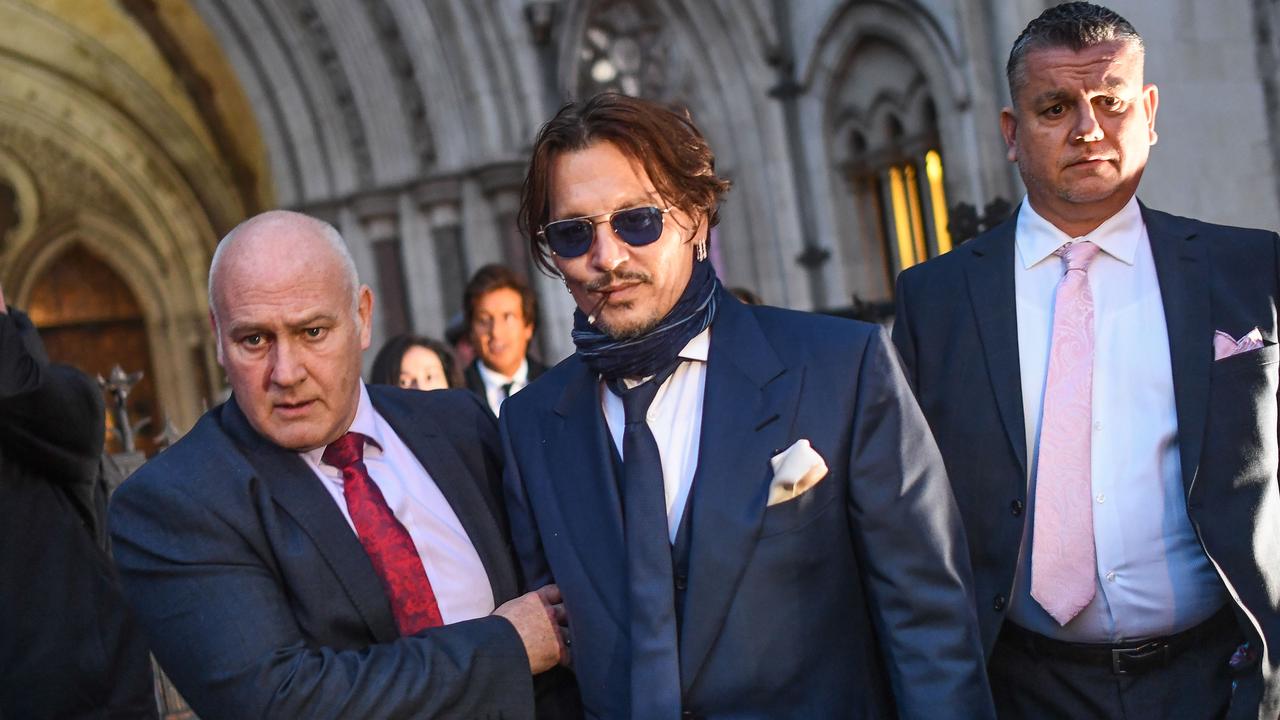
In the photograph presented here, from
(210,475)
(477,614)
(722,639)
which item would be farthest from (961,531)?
(210,475)

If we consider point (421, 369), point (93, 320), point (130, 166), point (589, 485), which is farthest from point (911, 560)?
point (93, 320)

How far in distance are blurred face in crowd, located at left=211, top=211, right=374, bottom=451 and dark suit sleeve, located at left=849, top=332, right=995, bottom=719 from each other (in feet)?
2.76

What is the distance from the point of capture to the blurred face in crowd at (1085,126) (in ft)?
8.18

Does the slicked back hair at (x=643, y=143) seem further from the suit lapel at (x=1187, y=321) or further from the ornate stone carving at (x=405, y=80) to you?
the ornate stone carving at (x=405, y=80)

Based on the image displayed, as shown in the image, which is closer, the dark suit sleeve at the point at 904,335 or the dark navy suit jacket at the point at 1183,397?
the dark navy suit jacket at the point at 1183,397

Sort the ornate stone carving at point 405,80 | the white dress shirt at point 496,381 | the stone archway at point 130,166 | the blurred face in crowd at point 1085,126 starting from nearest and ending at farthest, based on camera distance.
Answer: the blurred face in crowd at point 1085,126
the white dress shirt at point 496,381
the ornate stone carving at point 405,80
the stone archway at point 130,166

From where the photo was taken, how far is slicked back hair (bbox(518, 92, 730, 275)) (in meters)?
2.12

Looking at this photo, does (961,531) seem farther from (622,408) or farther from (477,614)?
(477,614)

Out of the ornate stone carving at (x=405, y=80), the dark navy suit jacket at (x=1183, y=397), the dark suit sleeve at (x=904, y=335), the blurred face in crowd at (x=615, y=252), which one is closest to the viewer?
the blurred face in crowd at (x=615, y=252)

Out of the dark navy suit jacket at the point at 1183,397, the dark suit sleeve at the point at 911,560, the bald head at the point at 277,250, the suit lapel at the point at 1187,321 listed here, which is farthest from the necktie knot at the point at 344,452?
the suit lapel at the point at 1187,321

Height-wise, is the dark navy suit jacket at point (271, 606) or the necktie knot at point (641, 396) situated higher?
the necktie knot at point (641, 396)

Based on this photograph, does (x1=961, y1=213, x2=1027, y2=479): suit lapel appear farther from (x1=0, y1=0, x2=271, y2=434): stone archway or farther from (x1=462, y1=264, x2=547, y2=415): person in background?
(x1=0, y1=0, x2=271, y2=434): stone archway

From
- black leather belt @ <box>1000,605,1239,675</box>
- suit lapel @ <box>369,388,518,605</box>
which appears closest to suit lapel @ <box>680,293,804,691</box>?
suit lapel @ <box>369,388,518,605</box>

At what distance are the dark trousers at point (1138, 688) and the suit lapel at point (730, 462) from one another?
0.82m
